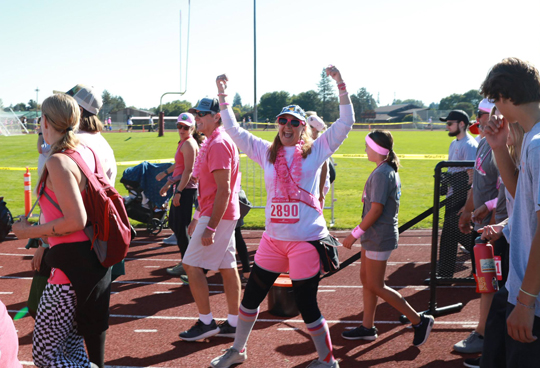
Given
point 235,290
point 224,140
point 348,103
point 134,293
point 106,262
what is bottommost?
point 134,293

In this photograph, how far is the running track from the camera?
4.41 meters

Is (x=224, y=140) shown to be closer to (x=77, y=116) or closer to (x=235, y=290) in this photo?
(x=235, y=290)

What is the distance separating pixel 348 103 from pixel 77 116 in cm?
198

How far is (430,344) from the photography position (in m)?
4.70

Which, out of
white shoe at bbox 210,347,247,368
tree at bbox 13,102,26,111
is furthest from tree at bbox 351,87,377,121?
white shoe at bbox 210,347,247,368

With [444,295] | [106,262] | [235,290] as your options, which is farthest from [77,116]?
[444,295]

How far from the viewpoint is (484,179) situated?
4.79 m

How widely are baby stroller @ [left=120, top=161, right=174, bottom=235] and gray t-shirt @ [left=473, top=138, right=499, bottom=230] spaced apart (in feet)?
20.4

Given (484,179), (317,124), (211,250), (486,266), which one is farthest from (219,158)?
(317,124)

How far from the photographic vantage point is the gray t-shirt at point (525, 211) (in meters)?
2.12

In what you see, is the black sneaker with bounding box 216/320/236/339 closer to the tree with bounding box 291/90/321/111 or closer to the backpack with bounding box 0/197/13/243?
the backpack with bounding box 0/197/13/243

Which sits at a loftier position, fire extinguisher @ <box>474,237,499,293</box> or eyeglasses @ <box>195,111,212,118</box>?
eyeglasses @ <box>195,111,212,118</box>

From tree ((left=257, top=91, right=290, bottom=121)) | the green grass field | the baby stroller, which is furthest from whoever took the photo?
tree ((left=257, top=91, right=290, bottom=121))

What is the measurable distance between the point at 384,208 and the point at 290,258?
3.80 ft
